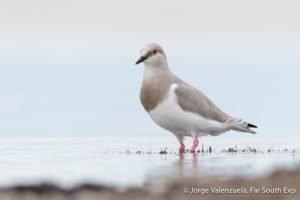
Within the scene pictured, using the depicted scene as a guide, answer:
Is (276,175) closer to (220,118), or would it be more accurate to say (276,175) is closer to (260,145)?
(220,118)

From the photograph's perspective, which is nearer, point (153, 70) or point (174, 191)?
point (174, 191)

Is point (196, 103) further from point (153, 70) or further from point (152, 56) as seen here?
point (152, 56)

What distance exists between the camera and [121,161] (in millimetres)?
17797

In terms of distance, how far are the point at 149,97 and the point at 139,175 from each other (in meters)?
5.13

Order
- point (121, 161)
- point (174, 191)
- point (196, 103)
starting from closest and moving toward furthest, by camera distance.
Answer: point (174, 191), point (121, 161), point (196, 103)

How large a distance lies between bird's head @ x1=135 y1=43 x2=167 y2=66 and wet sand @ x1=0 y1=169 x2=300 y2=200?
26.4 ft

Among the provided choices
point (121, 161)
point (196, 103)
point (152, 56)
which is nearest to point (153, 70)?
point (152, 56)

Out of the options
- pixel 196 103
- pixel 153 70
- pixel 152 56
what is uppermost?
pixel 152 56

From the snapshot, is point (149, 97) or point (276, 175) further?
point (149, 97)

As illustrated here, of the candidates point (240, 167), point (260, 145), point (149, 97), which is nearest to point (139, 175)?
point (240, 167)

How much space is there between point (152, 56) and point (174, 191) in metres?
9.09

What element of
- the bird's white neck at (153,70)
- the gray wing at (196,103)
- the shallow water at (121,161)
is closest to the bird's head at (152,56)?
the bird's white neck at (153,70)

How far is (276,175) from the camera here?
12.8m

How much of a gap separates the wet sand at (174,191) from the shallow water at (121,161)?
82cm
